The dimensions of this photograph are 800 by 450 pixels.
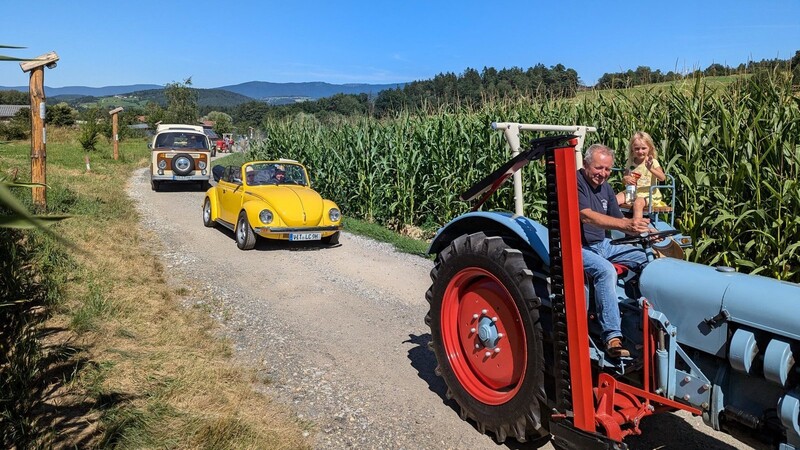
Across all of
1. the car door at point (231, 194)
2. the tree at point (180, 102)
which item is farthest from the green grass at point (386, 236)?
the tree at point (180, 102)

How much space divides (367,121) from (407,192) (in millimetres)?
2673

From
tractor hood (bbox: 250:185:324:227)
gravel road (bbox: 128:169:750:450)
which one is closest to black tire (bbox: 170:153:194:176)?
gravel road (bbox: 128:169:750:450)

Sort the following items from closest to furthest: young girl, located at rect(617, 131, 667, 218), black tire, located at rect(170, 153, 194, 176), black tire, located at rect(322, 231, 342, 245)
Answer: young girl, located at rect(617, 131, 667, 218)
black tire, located at rect(322, 231, 342, 245)
black tire, located at rect(170, 153, 194, 176)

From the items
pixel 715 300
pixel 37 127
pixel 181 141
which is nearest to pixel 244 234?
pixel 37 127

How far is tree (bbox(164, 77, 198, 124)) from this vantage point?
164ft

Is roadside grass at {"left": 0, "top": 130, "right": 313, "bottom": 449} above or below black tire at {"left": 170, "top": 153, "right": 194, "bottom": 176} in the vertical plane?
below

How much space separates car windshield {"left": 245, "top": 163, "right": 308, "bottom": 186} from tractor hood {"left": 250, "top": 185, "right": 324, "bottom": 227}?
0.41 m

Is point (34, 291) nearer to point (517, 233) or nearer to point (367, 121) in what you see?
point (517, 233)

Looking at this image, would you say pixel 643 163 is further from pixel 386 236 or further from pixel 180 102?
pixel 180 102

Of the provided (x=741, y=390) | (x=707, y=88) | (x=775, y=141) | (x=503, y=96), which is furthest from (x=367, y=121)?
(x=741, y=390)

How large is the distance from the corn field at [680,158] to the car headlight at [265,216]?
2658mm

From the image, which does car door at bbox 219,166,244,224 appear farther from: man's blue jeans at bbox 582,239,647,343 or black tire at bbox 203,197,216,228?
man's blue jeans at bbox 582,239,647,343

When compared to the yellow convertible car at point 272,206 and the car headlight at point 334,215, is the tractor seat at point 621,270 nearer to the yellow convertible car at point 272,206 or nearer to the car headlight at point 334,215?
the yellow convertible car at point 272,206

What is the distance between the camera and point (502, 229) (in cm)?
377
